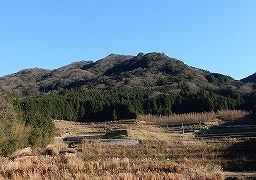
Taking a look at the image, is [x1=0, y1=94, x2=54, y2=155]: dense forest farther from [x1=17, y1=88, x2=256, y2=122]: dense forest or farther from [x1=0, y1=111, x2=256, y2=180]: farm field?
[x1=17, y1=88, x2=256, y2=122]: dense forest

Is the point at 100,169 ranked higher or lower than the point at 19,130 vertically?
lower

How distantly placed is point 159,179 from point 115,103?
90.4m

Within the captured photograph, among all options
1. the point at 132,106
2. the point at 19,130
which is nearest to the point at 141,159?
the point at 19,130

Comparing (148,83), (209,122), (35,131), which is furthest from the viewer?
(148,83)

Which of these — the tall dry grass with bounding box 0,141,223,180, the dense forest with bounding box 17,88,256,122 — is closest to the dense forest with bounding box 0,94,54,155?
the tall dry grass with bounding box 0,141,223,180

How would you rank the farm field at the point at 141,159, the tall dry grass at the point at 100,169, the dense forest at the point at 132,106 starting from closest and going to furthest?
the tall dry grass at the point at 100,169, the farm field at the point at 141,159, the dense forest at the point at 132,106

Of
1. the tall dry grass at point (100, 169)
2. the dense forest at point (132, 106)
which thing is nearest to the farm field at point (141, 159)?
the tall dry grass at point (100, 169)

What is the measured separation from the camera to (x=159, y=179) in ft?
53.0

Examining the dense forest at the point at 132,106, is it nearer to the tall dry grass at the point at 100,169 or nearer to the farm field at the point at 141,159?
the farm field at the point at 141,159

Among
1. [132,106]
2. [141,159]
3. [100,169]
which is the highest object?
[132,106]

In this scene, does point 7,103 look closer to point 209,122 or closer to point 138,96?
point 209,122

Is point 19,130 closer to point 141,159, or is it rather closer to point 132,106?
point 141,159

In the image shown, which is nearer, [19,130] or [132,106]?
[19,130]

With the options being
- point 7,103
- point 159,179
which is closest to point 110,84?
point 7,103
